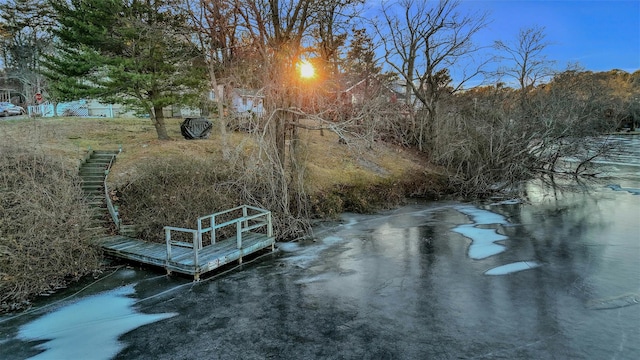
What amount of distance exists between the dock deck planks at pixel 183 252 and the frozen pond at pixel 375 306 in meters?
0.31

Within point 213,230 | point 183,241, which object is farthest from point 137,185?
point 213,230

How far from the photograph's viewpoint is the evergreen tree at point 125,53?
559 inches

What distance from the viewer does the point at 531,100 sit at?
2022cm

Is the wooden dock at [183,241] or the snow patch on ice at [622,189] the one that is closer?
the wooden dock at [183,241]

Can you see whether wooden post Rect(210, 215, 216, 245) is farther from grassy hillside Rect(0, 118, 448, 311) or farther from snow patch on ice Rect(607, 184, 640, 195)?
snow patch on ice Rect(607, 184, 640, 195)

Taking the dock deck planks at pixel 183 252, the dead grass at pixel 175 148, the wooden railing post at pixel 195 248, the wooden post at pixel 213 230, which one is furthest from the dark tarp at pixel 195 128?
the wooden railing post at pixel 195 248

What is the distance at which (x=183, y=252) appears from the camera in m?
8.91

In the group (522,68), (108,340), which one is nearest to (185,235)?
(108,340)

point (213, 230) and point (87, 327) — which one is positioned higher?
point (213, 230)

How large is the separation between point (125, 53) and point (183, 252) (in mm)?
10535

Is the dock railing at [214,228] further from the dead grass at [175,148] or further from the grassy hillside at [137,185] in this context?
the dead grass at [175,148]

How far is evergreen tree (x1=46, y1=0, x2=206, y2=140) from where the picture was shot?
14.2m

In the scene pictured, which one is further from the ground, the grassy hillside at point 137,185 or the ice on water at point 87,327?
the grassy hillside at point 137,185

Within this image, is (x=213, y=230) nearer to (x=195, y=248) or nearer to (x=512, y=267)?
(x=195, y=248)
